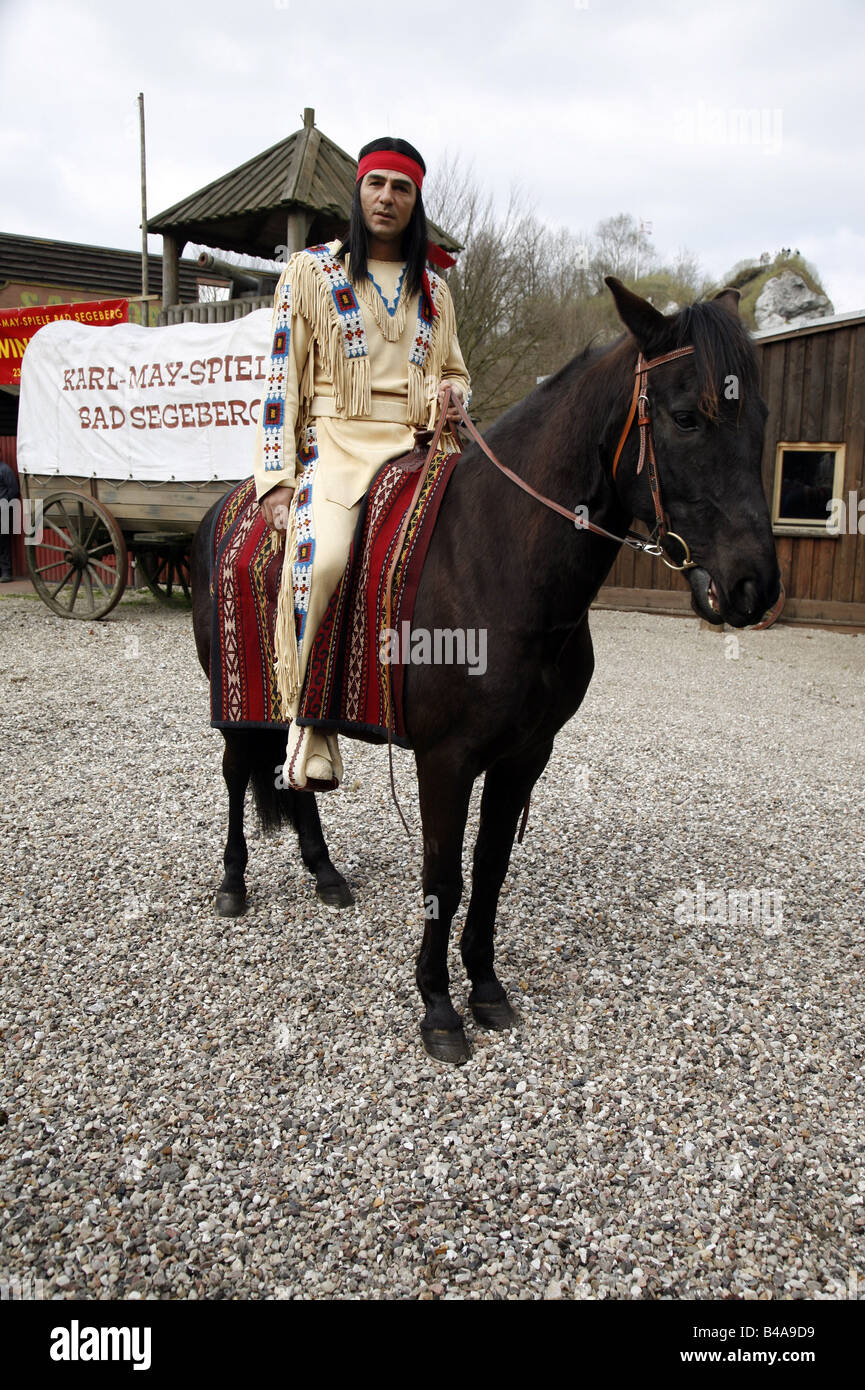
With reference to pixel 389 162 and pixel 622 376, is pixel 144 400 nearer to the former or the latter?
pixel 389 162

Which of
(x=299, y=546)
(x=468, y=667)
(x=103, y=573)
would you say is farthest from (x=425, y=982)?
(x=103, y=573)

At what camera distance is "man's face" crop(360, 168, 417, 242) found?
2598 millimetres

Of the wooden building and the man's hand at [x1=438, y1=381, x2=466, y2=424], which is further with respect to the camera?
the wooden building

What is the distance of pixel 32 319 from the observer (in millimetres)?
11797

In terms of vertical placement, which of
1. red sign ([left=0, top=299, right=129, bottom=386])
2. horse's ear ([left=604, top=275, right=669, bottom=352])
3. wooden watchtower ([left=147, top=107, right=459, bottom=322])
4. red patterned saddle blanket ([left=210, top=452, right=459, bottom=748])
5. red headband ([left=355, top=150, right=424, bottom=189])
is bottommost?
red patterned saddle blanket ([left=210, top=452, right=459, bottom=748])

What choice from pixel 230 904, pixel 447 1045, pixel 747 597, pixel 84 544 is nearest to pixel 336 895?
pixel 230 904

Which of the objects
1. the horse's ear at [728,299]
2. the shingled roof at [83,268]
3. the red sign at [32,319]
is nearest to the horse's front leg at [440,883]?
the horse's ear at [728,299]

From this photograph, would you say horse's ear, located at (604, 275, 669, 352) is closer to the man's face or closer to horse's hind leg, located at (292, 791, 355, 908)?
the man's face

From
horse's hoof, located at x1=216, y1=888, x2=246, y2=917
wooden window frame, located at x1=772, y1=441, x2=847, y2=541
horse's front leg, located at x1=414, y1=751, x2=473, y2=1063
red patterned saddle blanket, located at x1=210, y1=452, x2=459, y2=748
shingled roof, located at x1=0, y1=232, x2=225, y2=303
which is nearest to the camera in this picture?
horse's front leg, located at x1=414, y1=751, x2=473, y2=1063

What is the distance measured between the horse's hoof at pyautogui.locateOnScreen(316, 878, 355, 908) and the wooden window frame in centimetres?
889

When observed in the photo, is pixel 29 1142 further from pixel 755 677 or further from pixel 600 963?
pixel 755 677

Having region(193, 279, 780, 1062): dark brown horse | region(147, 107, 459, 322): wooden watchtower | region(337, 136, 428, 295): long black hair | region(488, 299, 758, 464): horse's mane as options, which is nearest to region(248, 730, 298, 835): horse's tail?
region(193, 279, 780, 1062): dark brown horse

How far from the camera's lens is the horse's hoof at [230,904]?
11.1 feet

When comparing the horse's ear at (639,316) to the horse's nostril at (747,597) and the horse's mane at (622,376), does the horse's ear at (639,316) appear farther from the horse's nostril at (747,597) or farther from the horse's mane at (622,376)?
the horse's nostril at (747,597)
